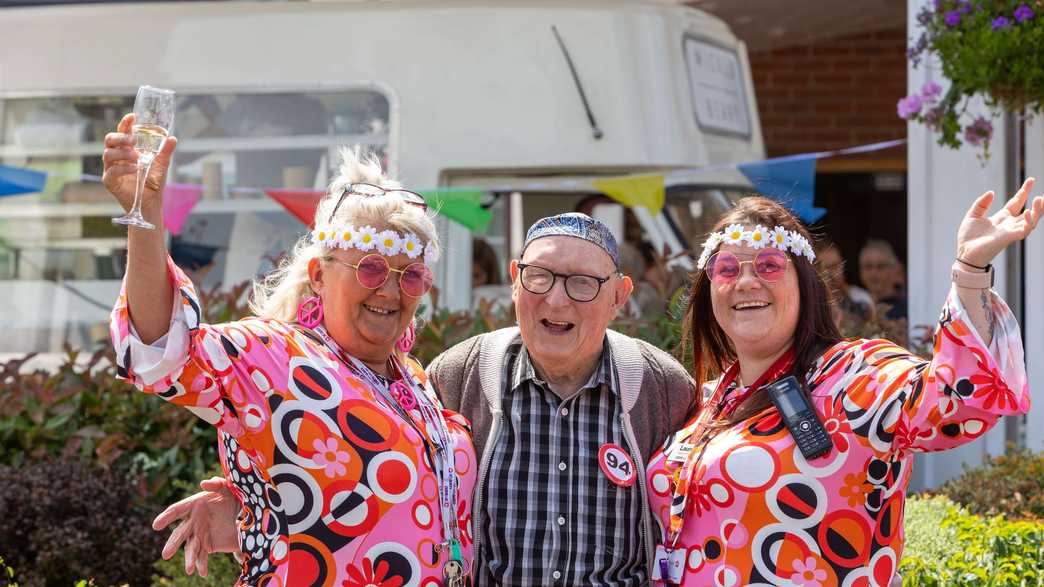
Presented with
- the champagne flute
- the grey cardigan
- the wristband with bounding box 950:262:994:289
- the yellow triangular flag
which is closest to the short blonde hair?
the grey cardigan

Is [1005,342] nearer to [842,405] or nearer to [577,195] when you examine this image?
[842,405]

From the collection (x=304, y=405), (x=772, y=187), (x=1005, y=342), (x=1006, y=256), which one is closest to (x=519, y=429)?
(x=304, y=405)

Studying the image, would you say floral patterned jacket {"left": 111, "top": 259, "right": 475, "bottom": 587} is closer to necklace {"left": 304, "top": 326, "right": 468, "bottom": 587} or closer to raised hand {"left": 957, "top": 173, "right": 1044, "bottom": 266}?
necklace {"left": 304, "top": 326, "right": 468, "bottom": 587}

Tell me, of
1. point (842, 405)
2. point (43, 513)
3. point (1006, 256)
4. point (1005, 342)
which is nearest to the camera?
point (1005, 342)

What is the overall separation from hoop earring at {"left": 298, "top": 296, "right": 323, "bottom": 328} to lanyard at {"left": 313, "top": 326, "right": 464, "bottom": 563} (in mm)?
28

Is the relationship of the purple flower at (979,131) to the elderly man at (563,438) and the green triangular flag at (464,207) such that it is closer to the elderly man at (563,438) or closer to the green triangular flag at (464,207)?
the green triangular flag at (464,207)

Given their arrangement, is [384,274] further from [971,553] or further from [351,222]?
[971,553]

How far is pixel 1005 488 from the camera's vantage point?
203 inches

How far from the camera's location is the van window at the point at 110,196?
6844mm

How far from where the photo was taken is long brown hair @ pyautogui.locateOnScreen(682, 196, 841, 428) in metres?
2.96

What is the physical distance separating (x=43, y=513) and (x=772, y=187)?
3.94m

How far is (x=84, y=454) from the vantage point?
17.5 feet

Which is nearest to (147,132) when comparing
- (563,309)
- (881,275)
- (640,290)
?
(563,309)

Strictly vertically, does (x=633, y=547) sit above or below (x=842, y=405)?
below
